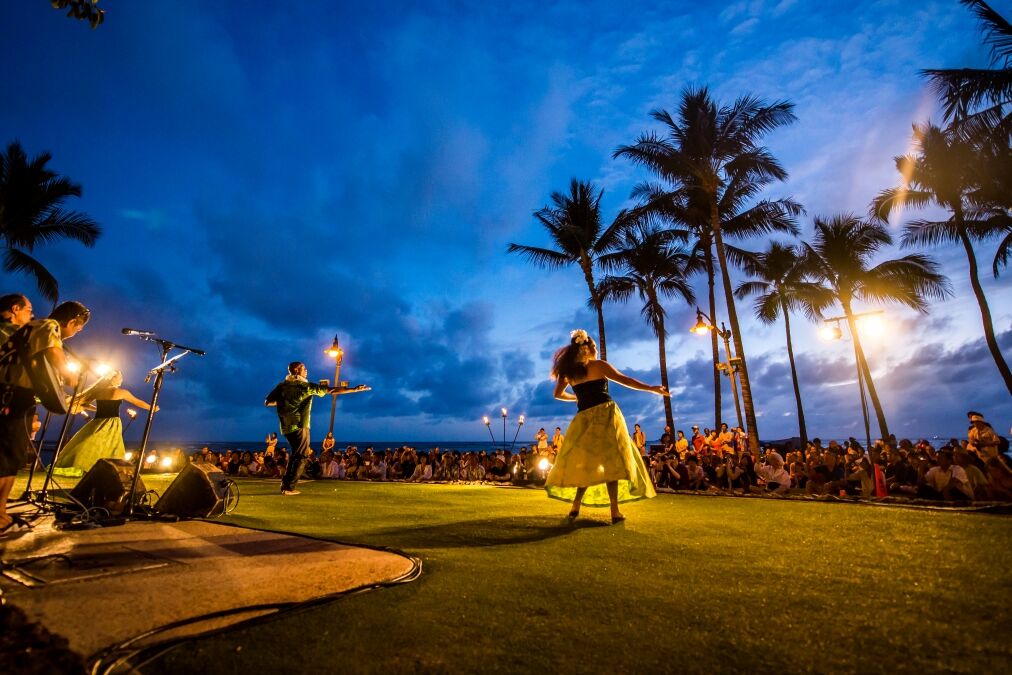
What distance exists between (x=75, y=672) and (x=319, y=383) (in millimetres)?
6872

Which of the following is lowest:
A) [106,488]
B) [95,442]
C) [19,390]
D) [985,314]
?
[106,488]

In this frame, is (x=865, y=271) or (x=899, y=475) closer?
(x=899, y=475)

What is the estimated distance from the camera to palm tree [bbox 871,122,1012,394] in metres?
19.5

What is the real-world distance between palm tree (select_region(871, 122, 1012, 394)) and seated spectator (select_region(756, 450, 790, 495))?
13.1 m

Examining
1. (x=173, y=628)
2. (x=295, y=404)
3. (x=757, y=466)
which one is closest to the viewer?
(x=173, y=628)

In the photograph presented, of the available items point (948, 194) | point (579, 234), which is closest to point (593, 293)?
point (579, 234)

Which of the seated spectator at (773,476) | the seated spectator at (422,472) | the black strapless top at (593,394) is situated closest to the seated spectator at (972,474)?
the seated spectator at (773,476)

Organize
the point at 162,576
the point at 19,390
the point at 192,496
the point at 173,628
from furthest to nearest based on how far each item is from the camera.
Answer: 1. the point at 192,496
2. the point at 19,390
3. the point at 162,576
4. the point at 173,628

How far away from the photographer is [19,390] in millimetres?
3633

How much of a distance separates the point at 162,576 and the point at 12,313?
318 cm

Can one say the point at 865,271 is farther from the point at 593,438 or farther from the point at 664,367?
the point at 593,438

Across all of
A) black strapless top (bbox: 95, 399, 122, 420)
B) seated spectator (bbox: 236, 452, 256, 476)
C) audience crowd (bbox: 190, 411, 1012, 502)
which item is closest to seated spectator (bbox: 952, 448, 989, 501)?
audience crowd (bbox: 190, 411, 1012, 502)

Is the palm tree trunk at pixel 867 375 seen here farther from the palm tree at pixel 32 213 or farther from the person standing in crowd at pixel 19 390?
the palm tree at pixel 32 213

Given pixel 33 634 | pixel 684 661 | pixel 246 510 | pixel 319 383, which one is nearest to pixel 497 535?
pixel 684 661
